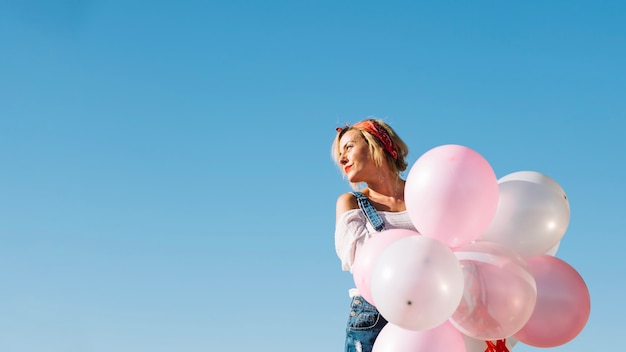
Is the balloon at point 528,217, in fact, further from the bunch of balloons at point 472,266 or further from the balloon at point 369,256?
the balloon at point 369,256

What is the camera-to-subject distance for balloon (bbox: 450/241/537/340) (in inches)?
171

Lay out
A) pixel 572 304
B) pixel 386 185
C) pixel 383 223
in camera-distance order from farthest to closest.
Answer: pixel 386 185 → pixel 383 223 → pixel 572 304

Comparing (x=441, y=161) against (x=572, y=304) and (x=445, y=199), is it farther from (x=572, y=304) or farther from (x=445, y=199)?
(x=572, y=304)

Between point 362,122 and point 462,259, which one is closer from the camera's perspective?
point 462,259

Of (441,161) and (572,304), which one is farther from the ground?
(441,161)

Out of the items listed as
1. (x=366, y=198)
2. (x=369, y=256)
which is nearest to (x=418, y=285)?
(x=369, y=256)

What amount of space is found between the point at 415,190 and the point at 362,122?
140 centimetres

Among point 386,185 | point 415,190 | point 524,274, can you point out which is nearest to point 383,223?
point 386,185

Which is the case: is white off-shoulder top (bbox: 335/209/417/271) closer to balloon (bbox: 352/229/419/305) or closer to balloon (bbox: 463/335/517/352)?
balloon (bbox: 352/229/419/305)

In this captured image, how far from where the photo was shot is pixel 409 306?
4164 mm

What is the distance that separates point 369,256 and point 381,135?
1317 millimetres

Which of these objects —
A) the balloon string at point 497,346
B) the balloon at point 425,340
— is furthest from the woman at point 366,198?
the balloon string at point 497,346

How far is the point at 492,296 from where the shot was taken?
435 centimetres

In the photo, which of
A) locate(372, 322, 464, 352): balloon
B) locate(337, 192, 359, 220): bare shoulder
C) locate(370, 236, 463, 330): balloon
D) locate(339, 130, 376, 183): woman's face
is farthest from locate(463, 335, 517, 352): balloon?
locate(339, 130, 376, 183): woman's face
